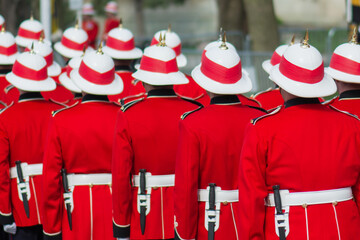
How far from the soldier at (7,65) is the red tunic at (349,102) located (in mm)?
3958

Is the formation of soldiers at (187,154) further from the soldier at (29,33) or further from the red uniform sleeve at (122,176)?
the soldier at (29,33)

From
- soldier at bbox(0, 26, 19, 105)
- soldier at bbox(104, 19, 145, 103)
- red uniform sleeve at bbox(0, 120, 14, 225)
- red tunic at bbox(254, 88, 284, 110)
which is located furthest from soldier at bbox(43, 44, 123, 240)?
soldier at bbox(0, 26, 19, 105)

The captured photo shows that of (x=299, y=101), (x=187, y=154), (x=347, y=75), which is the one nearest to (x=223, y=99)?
(x=187, y=154)

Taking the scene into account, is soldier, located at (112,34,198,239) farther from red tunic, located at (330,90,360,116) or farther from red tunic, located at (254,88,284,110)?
red tunic, located at (254,88,284,110)

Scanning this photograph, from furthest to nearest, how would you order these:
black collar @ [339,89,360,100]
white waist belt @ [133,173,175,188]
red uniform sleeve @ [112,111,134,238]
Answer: black collar @ [339,89,360,100], white waist belt @ [133,173,175,188], red uniform sleeve @ [112,111,134,238]

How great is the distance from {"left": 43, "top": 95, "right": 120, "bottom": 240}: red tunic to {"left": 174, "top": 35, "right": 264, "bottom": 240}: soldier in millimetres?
1050

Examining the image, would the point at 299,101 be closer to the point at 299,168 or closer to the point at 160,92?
the point at 299,168

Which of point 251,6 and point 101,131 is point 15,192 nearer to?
point 101,131

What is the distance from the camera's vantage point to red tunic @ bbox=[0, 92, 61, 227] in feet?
21.2

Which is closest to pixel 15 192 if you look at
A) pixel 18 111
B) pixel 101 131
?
pixel 18 111

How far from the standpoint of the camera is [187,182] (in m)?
5.02

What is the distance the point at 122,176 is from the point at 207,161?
769mm

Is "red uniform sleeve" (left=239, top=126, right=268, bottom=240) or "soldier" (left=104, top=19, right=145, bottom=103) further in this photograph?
"soldier" (left=104, top=19, right=145, bottom=103)

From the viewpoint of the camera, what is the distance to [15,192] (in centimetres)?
667
